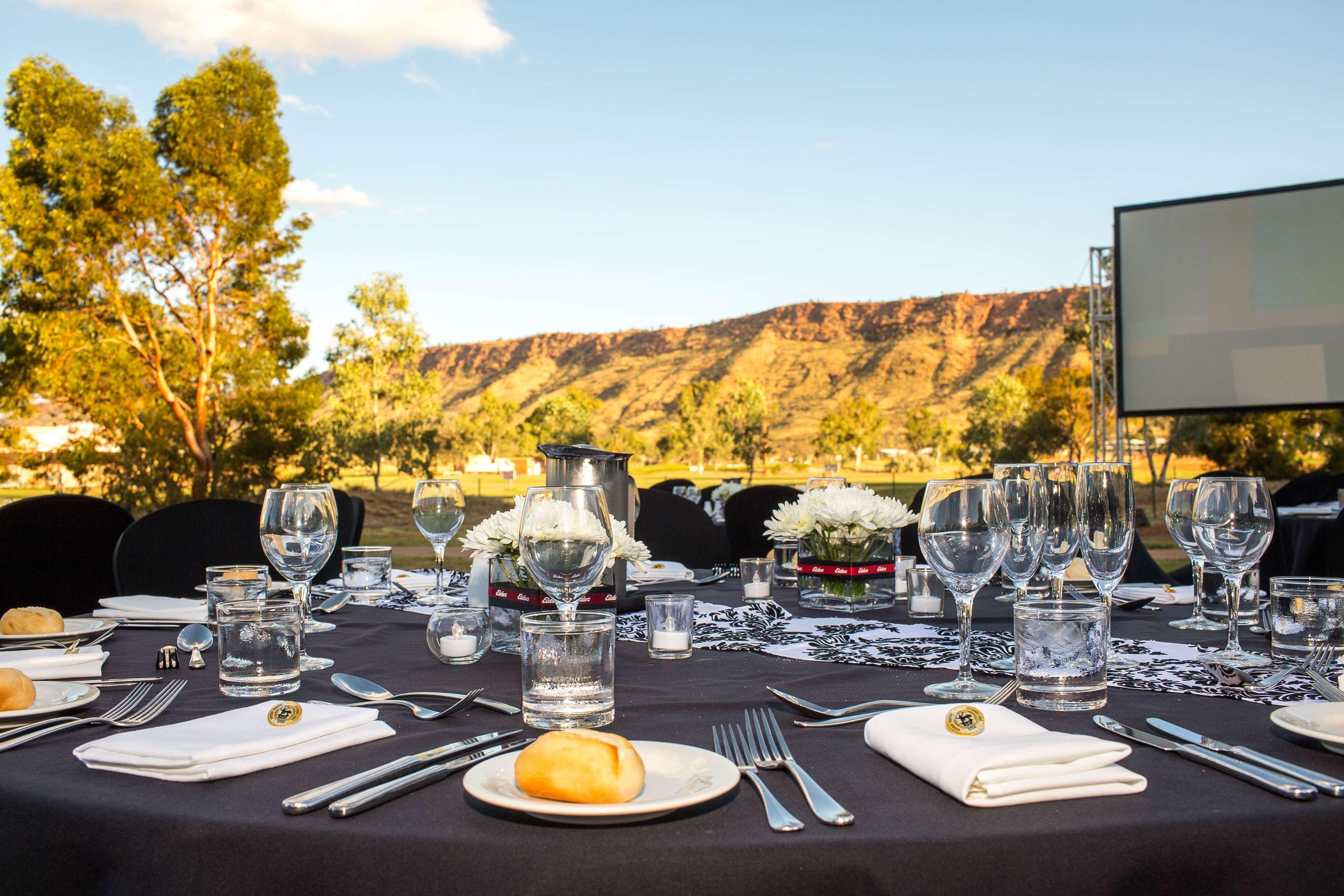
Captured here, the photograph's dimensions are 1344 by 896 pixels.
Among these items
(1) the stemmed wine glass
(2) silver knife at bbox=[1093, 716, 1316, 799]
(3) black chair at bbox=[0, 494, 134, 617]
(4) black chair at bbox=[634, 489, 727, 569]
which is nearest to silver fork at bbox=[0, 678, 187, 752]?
(2) silver knife at bbox=[1093, 716, 1316, 799]

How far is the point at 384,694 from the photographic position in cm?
107

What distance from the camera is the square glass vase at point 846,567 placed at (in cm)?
176

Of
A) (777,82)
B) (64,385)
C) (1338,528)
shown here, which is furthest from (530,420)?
(1338,528)

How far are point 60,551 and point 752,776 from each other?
2662 millimetres

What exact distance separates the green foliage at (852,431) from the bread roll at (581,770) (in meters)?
37.0

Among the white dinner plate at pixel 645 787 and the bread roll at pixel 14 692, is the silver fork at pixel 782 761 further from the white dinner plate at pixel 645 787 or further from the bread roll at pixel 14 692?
the bread roll at pixel 14 692

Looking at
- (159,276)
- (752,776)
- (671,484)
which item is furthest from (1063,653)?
(159,276)

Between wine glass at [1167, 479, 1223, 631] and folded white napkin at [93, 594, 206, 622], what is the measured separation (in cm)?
164

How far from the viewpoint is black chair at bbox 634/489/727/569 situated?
119 inches

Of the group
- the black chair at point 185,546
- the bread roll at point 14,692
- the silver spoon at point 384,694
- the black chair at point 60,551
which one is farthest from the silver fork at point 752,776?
the black chair at point 60,551

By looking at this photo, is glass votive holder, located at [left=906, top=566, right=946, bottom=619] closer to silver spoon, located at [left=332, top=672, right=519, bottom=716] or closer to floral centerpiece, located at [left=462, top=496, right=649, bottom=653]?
floral centerpiece, located at [left=462, top=496, right=649, bottom=653]

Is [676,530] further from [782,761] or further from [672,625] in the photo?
[782,761]

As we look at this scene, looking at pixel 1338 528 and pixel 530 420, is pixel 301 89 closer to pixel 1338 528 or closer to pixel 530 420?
pixel 1338 528

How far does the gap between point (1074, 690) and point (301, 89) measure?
20340mm
